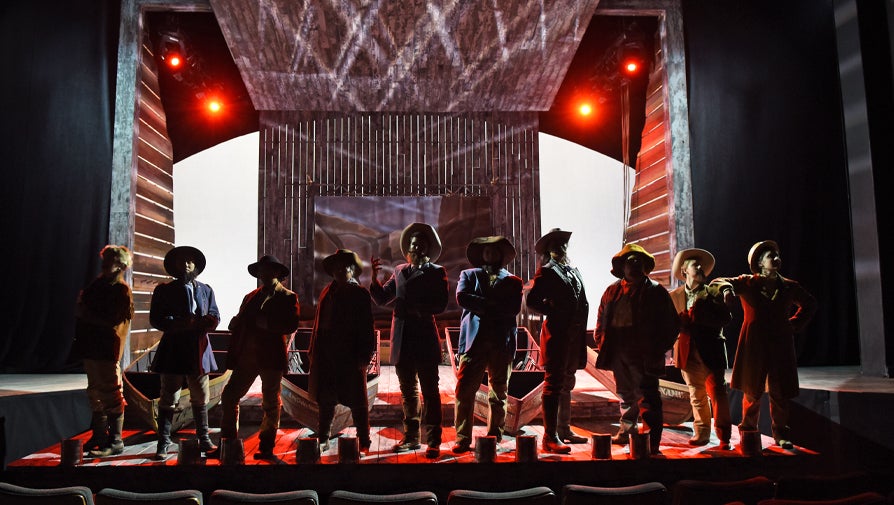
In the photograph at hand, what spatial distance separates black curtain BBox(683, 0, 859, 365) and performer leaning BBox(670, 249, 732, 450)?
290cm

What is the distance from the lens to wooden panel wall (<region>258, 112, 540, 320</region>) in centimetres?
970

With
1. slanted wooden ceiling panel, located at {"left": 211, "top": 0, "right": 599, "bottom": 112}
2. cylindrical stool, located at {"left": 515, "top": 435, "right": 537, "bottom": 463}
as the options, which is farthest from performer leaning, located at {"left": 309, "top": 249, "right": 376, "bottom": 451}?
slanted wooden ceiling panel, located at {"left": 211, "top": 0, "right": 599, "bottom": 112}

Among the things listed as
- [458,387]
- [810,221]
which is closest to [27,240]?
[458,387]

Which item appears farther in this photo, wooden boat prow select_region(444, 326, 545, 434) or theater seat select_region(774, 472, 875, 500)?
wooden boat prow select_region(444, 326, 545, 434)

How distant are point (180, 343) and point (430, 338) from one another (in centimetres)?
164

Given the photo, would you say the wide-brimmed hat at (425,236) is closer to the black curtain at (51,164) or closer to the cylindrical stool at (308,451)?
the cylindrical stool at (308,451)

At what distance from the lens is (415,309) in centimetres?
407

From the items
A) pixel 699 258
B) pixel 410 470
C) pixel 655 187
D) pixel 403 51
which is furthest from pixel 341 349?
pixel 655 187

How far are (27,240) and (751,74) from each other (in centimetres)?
847

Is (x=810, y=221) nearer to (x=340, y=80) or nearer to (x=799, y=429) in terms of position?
(x=799, y=429)

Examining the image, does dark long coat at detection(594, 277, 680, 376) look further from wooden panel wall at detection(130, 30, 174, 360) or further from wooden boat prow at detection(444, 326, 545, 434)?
wooden panel wall at detection(130, 30, 174, 360)

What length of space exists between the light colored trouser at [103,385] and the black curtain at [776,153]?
601cm

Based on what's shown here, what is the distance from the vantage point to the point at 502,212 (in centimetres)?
980

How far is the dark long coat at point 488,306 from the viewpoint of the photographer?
4.03 m
